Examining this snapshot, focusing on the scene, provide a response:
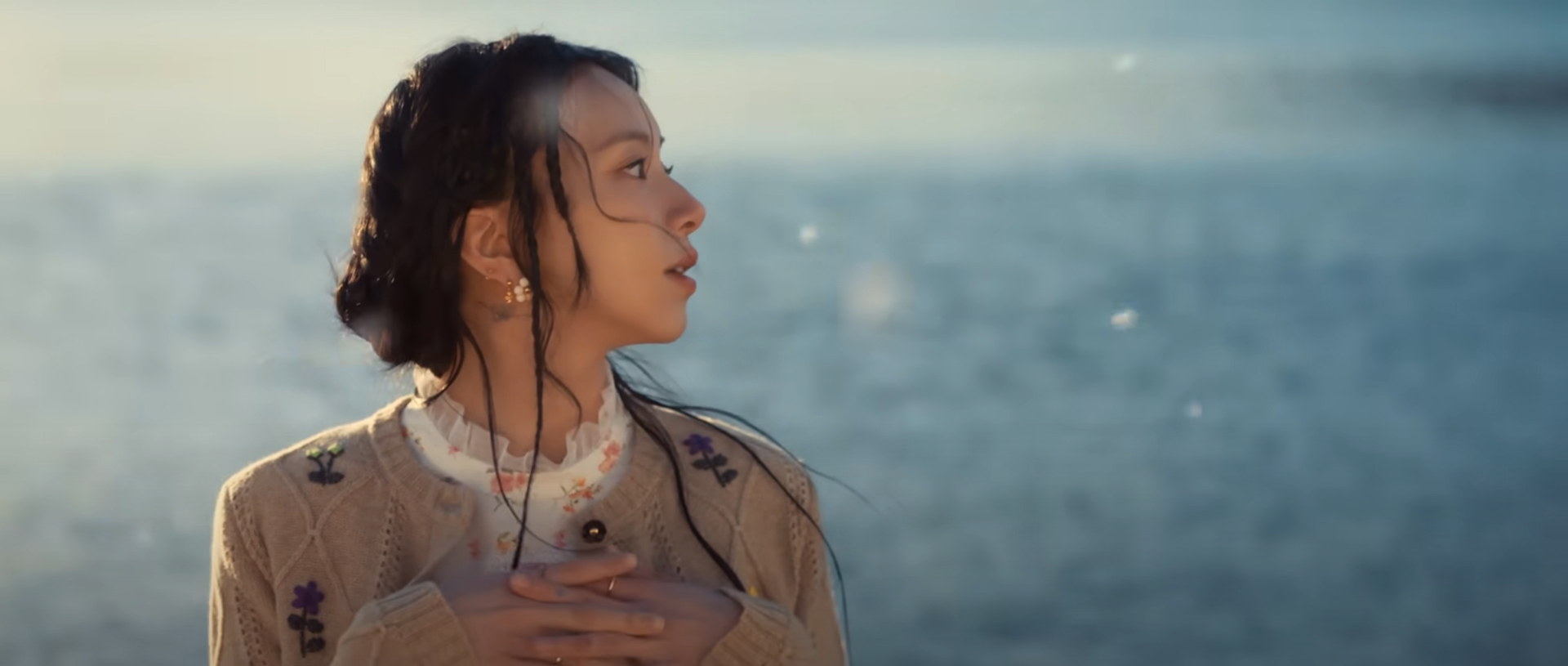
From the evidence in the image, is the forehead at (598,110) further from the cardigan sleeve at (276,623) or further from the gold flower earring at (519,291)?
the cardigan sleeve at (276,623)

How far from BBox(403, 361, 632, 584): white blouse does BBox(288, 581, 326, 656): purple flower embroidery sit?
0.53 ft

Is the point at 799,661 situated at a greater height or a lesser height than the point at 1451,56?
lesser

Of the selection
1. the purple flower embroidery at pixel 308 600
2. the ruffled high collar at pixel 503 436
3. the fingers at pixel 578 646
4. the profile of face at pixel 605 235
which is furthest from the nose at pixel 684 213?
the purple flower embroidery at pixel 308 600

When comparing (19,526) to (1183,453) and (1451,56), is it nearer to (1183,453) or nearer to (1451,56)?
(1183,453)

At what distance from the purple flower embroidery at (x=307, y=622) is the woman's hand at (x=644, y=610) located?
0.26 meters

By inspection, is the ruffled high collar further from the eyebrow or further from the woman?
the eyebrow

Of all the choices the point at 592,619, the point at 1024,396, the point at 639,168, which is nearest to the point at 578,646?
the point at 592,619

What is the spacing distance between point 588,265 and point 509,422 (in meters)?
0.22

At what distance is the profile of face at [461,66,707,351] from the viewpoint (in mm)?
2146

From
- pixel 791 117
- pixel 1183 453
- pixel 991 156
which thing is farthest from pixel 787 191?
pixel 1183 453

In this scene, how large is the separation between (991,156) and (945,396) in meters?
4.25

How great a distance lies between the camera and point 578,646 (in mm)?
2033

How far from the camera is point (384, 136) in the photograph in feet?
Result: 7.20

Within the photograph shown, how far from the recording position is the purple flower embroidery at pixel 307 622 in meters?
2.14
